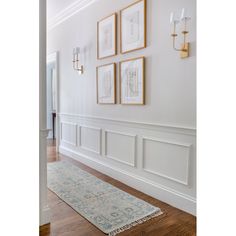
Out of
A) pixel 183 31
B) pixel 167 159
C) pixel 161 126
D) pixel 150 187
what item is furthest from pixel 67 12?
pixel 150 187

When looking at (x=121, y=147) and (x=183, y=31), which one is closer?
(x=183, y=31)

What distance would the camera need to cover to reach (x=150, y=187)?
2.66 metres

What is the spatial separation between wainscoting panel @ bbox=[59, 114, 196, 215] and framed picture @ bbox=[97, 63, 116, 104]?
0.31 m

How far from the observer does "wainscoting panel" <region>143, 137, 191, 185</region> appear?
7.55 ft

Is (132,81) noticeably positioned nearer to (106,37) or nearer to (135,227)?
(106,37)

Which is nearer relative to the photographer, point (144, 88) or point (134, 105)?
point (144, 88)

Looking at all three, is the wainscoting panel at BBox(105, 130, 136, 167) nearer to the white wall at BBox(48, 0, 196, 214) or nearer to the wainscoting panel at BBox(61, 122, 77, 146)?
the white wall at BBox(48, 0, 196, 214)

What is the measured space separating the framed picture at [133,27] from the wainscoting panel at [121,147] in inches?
46.5

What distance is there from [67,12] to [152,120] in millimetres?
2998

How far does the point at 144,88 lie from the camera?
8.93ft

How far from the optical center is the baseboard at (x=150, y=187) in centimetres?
226
